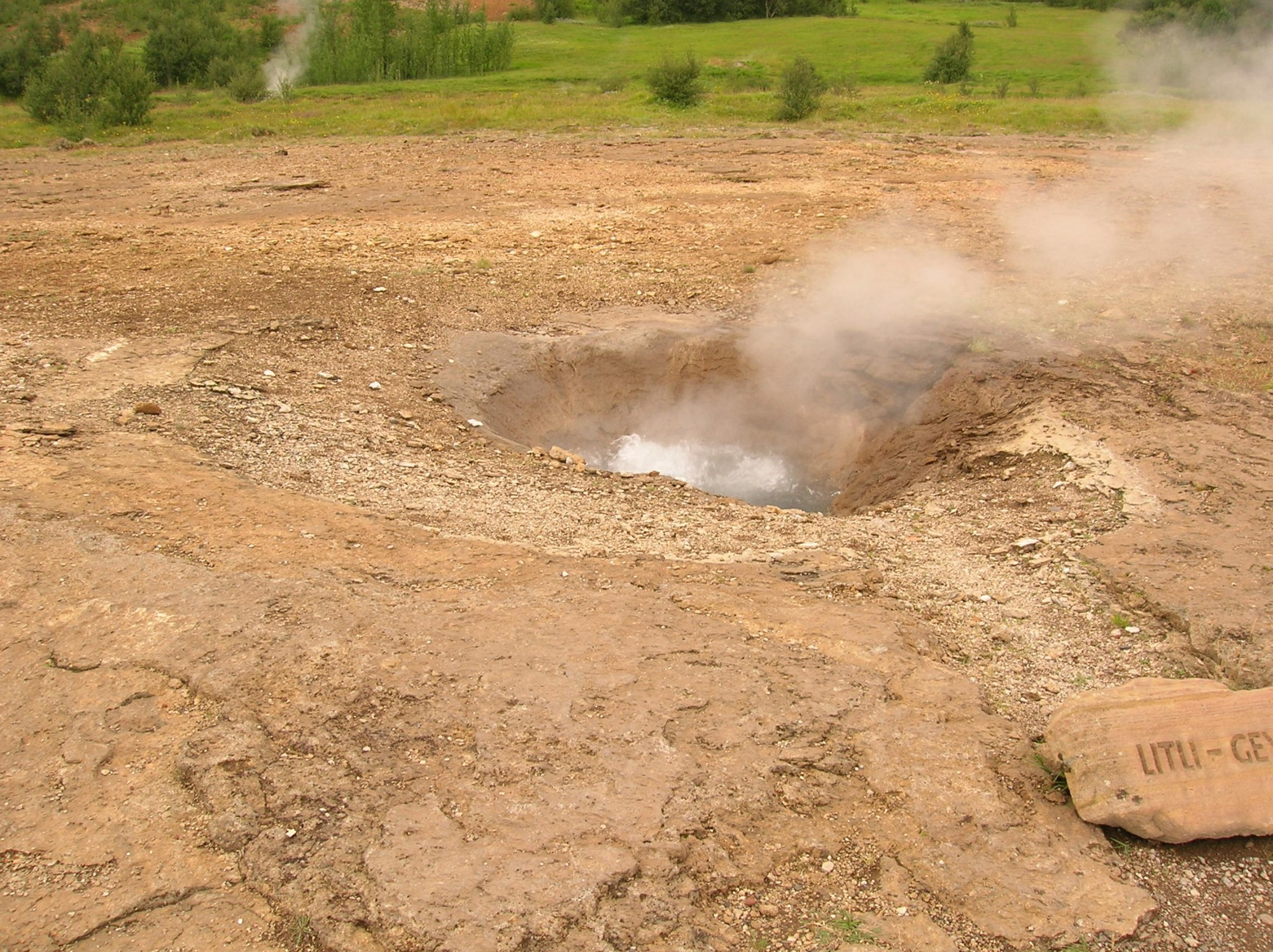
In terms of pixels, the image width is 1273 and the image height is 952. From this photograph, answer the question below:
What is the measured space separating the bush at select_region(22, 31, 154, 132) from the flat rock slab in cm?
1737

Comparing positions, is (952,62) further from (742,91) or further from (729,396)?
(729,396)

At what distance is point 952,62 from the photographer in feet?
73.1

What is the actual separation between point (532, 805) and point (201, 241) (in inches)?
297

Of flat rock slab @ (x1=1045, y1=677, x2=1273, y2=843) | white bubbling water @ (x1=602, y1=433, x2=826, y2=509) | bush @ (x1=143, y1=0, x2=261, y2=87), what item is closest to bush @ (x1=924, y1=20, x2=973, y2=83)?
bush @ (x1=143, y1=0, x2=261, y2=87)

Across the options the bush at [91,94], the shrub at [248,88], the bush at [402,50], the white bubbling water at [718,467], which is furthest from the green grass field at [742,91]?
the white bubbling water at [718,467]

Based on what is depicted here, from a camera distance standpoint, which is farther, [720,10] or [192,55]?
[720,10]

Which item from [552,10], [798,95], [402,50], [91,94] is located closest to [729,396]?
[798,95]

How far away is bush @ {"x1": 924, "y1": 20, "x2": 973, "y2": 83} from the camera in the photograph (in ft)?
72.7

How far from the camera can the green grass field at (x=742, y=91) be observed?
51.7 ft

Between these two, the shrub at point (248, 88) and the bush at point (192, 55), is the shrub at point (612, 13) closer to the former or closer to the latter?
the bush at point (192, 55)

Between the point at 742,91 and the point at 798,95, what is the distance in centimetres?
479

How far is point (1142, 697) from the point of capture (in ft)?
11.2

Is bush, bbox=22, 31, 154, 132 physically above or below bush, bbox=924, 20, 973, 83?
below

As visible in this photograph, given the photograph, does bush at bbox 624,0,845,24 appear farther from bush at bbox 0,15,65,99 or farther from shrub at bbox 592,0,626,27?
bush at bbox 0,15,65,99
